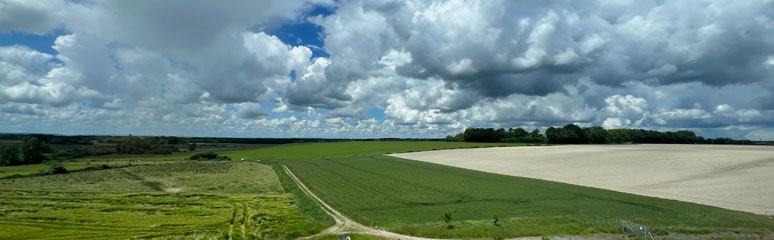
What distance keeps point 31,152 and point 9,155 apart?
594 centimetres

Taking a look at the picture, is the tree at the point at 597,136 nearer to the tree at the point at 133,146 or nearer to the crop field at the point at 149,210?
the crop field at the point at 149,210

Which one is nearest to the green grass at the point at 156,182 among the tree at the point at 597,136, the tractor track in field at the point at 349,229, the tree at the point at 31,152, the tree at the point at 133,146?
the tractor track in field at the point at 349,229

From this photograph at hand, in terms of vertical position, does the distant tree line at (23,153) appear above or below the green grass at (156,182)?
above

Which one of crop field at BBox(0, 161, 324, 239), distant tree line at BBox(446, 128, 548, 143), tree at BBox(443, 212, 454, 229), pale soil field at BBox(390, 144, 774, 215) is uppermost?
distant tree line at BBox(446, 128, 548, 143)

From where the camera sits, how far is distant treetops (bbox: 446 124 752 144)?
14688cm

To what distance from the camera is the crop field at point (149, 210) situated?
27.2 meters

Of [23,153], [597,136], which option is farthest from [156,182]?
[597,136]

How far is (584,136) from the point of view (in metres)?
148

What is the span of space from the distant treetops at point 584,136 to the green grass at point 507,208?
349 feet

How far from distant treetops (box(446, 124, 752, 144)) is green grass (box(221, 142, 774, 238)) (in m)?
106

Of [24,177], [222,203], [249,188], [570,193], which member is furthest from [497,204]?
[24,177]

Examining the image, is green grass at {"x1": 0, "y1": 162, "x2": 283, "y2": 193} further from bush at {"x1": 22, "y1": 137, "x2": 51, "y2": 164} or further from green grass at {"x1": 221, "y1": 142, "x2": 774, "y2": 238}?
bush at {"x1": 22, "y1": 137, "x2": 51, "y2": 164}

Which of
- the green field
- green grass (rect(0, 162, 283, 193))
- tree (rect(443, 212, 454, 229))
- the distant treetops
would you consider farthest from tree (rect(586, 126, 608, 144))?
tree (rect(443, 212, 454, 229))

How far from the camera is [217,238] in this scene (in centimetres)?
2567
